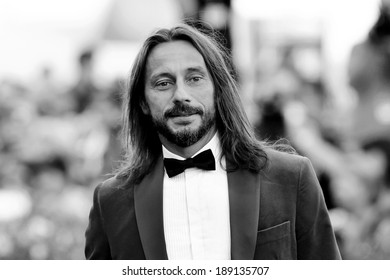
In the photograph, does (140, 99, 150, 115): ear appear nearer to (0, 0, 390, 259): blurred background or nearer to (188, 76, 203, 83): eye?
(188, 76, 203, 83): eye

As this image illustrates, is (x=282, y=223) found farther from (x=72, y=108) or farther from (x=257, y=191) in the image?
(x=72, y=108)

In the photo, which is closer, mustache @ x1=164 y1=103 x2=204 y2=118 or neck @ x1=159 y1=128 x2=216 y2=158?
mustache @ x1=164 y1=103 x2=204 y2=118

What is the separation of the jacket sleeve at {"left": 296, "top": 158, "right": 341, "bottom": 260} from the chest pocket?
0.07m

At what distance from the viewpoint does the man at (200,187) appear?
2777 mm

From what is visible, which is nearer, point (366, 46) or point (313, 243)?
point (313, 243)

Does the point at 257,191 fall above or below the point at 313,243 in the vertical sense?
above

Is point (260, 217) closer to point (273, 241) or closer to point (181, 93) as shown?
point (273, 241)

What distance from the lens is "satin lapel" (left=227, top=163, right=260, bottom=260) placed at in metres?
2.72

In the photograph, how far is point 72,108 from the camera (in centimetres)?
629

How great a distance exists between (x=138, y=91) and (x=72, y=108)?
3294mm

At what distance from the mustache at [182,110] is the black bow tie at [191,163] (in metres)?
0.16

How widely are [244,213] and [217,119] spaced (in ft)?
1.38

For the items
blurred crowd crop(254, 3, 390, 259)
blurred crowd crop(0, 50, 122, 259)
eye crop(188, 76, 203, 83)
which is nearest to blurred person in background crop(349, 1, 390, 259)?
blurred crowd crop(254, 3, 390, 259)
